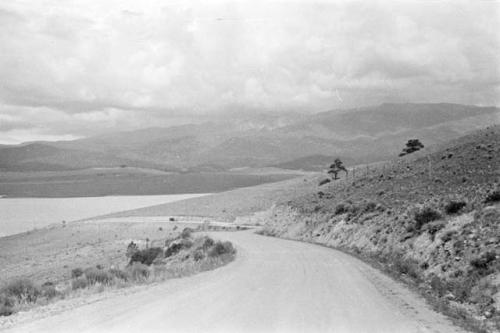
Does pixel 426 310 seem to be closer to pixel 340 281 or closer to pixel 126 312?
pixel 340 281

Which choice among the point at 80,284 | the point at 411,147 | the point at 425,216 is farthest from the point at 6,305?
the point at 411,147

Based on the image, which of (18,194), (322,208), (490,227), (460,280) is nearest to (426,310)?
(460,280)

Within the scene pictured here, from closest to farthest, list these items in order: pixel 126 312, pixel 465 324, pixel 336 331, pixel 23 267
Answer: pixel 336 331, pixel 465 324, pixel 126 312, pixel 23 267

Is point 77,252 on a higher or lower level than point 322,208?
lower

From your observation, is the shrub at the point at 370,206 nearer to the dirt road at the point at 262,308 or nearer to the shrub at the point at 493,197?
the shrub at the point at 493,197

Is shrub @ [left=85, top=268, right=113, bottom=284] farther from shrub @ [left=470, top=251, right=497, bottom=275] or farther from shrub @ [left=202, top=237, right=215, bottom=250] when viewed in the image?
shrub @ [left=202, top=237, right=215, bottom=250]

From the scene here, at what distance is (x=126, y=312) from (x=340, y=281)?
7500mm

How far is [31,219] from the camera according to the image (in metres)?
99.6

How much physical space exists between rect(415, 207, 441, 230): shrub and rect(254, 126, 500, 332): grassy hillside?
4 cm

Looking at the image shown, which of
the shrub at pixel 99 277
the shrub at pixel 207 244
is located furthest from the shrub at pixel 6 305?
the shrub at pixel 207 244

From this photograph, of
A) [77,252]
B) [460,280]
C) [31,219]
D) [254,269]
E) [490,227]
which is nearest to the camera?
[460,280]

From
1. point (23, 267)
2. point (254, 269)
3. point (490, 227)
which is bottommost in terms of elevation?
point (23, 267)

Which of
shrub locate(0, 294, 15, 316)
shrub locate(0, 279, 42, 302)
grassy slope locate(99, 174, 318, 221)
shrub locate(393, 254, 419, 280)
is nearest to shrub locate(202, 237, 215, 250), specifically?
shrub locate(0, 279, 42, 302)

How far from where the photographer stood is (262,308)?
12.5m
